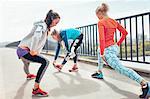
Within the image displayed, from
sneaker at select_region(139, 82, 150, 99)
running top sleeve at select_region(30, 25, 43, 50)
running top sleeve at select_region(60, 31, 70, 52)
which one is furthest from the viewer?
running top sleeve at select_region(60, 31, 70, 52)

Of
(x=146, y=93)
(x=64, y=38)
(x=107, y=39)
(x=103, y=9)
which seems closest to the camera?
(x=146, y=93)

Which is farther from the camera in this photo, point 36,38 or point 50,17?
point 50,17

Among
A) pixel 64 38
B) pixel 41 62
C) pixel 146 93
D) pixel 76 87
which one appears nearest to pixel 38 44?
pixel 41 62

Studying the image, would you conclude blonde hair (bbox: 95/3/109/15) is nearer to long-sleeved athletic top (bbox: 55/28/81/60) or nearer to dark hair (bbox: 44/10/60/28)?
dark hair (bbox: 44/10/60/28)

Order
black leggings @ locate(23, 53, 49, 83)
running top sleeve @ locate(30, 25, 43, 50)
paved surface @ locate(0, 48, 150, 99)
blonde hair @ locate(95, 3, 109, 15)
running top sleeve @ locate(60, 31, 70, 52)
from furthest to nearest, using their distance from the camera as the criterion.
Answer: running top sleeve @ locate(60, 31, 70, 52), blonde hair @ locate(95, 3, 109, 15), black leggings @ locate(23, 53, 49, 83), running top sleeve @ locate(30, 25, 43, 50), paved surface @ locate(0, 48, 150, 99)

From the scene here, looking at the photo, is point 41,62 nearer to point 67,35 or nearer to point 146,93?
point 146,93

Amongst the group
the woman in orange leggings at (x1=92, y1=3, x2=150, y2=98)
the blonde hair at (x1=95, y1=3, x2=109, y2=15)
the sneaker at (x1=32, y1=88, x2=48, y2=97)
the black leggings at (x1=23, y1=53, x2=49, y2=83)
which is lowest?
the sneaker at (x1=32, y1=88, x2=48, y2=97)

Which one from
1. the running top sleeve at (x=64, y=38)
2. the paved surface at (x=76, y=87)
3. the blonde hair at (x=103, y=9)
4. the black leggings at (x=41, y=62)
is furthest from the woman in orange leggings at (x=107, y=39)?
the running top sleeve at (x=64, y=38)

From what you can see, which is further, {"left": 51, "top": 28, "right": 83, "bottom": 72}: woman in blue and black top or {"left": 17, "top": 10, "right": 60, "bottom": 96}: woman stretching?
{"left": 51, "top": 28, "right": 83, "bottom": 72}: woman in blue and black top

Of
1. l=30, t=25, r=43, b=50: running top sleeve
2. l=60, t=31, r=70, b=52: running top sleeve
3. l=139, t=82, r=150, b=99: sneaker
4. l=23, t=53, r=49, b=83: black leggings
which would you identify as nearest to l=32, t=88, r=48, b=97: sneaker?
l=23, t=53, r=49, b=83: black leggings

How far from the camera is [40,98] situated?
339cm

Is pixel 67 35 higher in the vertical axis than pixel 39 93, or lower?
higher

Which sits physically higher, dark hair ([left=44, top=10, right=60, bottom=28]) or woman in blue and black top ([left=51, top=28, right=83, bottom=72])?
dark hair ([left=44, top=10, right=60, bottom=28])

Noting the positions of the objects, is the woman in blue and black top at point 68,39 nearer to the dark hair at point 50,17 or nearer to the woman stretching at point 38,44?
the woman stretching at point 38,44
